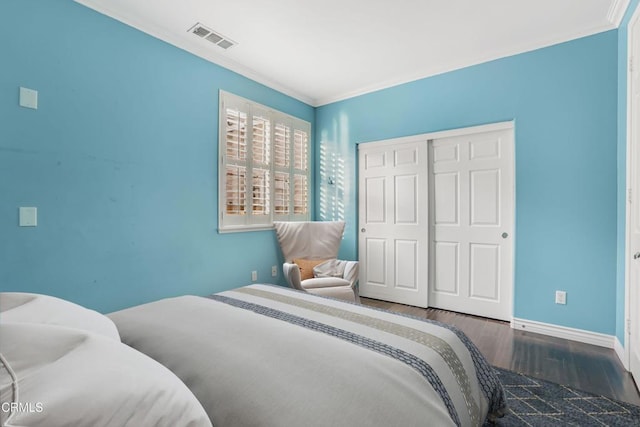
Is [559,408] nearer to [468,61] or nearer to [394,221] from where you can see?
[394,221]

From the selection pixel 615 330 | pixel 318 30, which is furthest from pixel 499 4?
pixel 615 330

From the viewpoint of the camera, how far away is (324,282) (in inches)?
124

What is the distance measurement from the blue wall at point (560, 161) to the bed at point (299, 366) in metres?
1.90

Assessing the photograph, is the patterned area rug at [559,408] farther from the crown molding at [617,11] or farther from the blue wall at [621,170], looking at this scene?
the crown molding at [617,11]

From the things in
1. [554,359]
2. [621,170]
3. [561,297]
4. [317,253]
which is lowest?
[554,359]

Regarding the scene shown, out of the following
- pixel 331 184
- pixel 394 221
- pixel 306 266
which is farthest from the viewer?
pixel 331 184

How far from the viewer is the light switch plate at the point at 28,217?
77.9 inches

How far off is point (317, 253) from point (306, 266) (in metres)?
0.26

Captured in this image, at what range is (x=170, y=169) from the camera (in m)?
2.78

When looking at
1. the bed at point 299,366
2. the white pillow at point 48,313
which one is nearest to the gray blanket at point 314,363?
the bed at point 299,366

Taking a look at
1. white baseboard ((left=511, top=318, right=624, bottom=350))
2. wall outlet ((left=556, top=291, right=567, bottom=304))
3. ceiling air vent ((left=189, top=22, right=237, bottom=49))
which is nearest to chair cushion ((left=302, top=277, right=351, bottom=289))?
white baseboard ((left=511, top=318, right=624, bottom=350))

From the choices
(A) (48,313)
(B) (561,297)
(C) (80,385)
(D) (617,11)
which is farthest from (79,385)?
(D) (617,11)

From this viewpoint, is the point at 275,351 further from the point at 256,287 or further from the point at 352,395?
the point at 256,287

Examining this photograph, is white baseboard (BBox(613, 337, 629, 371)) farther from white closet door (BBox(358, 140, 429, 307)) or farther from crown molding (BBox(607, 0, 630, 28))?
crown molding (BBox(607, 0, 630, 28))
